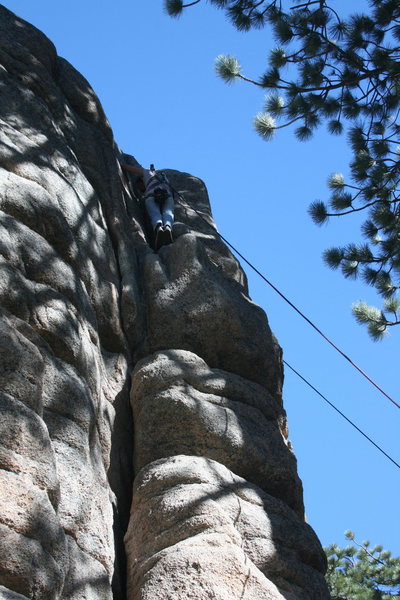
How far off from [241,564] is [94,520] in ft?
3.17

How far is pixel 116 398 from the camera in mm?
7816

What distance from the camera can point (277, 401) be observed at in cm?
904

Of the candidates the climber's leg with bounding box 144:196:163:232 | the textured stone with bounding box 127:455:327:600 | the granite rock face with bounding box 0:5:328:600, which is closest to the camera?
the granite rock face with bounding box 0:5:328:600

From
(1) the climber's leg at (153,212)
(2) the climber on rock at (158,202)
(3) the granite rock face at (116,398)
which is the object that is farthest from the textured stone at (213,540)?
(1) the climber's leg at (153,212)

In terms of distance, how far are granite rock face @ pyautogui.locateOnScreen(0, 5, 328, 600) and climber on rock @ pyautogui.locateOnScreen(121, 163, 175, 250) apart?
0.64ft

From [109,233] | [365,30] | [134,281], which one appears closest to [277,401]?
[134,281]

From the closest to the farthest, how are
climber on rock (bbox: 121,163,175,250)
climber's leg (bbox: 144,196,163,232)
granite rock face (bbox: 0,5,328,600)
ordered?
granite rock face (bbox: 0,5,328,600) < climber on rock (bbox: 121,163,175,250) < climber's leg (bbox: 144,196,163,232)

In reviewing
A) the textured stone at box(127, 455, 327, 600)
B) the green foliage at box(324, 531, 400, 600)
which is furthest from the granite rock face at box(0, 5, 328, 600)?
the green foliage at box(324, 531, 400, 600)

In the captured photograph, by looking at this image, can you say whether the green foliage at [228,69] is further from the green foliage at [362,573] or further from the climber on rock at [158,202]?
the green foliage at [362,573]

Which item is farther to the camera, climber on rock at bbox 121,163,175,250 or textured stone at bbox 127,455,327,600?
climber on rock at bbox 121,163,175,250

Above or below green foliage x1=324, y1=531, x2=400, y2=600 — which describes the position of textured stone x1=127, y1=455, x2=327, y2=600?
below

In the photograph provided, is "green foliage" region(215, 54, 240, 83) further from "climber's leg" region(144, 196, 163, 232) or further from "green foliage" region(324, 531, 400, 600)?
"green foliage" region(324, 531, 400, 600)

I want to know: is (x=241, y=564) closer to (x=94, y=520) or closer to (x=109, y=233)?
(x=94, y=520)

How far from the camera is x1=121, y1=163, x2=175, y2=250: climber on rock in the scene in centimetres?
1029
